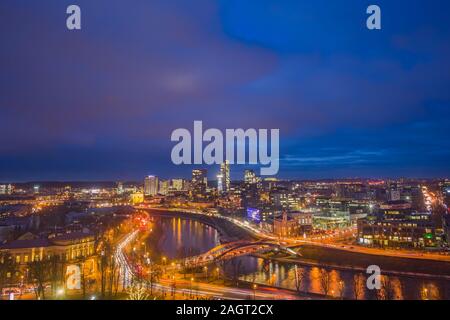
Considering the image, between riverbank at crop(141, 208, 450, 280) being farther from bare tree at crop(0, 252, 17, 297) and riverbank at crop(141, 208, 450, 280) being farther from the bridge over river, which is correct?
bare tree at crop(0, 252, 17, 297)

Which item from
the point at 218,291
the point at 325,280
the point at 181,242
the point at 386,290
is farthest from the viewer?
the point at 181,242

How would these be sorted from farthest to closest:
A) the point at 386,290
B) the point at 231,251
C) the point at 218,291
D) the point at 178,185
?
the point at 178,185, the point at 231,251, the point at 386,290, the point at 218,291

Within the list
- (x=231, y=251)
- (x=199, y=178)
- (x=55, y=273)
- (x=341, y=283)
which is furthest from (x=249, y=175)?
(x=55, y=273)

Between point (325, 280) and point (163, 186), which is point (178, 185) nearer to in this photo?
point (163, 186)

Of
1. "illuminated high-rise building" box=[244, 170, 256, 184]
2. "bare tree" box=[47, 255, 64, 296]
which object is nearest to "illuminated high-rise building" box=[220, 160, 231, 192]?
"illuminated high-rise building" box=[244, 170, 256, 184]

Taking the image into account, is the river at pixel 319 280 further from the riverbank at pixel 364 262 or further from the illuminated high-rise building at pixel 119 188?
the illuminated high-rise building at pixel 119 188

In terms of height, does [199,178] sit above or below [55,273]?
above

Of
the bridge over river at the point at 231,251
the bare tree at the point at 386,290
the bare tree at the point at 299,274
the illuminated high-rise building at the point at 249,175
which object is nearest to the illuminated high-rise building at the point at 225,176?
the illuminated high-rise building at the point at 249,175
